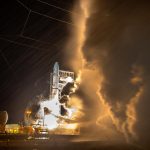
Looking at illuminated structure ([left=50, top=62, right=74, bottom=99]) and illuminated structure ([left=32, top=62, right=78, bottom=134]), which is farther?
illuminated structure ([left=50, top=62, right=74, bottom=99])

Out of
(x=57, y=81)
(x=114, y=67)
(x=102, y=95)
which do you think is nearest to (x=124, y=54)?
(x=114, y=67)

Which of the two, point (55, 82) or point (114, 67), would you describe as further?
point (55, 82)

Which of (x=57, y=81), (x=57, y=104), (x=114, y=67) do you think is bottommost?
(x=57, y=104)

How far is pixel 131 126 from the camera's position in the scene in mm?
28109

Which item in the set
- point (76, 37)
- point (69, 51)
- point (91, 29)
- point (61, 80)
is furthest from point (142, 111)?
point (61, 80)

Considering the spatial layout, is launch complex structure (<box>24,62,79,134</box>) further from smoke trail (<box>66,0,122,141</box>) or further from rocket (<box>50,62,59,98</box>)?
smoke trail (<box>66,0,122,141</box>)

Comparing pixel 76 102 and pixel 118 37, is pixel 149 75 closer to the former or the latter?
pixel 118 37

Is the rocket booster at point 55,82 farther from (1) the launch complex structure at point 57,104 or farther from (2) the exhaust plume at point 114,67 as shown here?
(2) the exhaust plume at point 114,67

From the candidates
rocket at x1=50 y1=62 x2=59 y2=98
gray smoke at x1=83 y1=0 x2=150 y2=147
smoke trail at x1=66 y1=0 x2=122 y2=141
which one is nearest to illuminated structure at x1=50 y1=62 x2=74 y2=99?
rocket at x1=50 y1=62 x2=59 y2=98

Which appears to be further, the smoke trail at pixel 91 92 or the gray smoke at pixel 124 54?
the smoke trail at pixel 91 92

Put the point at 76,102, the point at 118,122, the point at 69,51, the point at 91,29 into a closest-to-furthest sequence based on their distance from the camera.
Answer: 1. the point at 118,122
2. the point at 91,29
3. the point at 76,102
4. the point at 69,51

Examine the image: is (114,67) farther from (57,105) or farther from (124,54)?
(57,105)

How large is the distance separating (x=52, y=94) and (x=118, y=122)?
72.5ft

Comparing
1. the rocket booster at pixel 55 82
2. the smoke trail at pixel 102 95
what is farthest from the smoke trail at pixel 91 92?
the rocket booster at pixel 55 82
